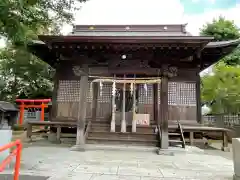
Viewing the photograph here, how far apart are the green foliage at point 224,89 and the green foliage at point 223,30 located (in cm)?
637

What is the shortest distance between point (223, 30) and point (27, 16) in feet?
62.5

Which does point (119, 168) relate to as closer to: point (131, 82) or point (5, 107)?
point (131, 82)

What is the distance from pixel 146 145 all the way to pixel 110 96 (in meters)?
2.84

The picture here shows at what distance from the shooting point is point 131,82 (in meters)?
7.57

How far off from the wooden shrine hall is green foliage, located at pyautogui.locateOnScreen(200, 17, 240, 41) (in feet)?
40.6

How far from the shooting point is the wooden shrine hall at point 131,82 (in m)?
6.52

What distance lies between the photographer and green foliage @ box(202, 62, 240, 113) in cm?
1255

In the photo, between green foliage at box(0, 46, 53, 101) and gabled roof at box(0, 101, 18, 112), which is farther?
green foliage at box(0, 46, 53, 101)

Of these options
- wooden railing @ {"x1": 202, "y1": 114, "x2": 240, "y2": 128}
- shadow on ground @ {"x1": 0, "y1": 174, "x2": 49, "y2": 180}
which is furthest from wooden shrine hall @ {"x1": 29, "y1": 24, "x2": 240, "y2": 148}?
wooden railing @ {"x1": 202, "y1": 114, "x2": 240, "y2": 128}

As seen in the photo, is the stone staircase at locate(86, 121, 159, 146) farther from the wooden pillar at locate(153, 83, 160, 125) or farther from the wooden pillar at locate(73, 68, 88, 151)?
the wooden pillar at locate(153, 83, 160, 125)

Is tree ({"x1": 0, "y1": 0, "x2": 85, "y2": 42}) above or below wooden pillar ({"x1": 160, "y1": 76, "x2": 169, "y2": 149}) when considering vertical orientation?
above

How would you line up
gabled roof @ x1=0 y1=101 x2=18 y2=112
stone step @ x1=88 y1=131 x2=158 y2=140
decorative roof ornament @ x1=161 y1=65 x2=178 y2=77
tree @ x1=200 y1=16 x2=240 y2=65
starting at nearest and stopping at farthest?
decorative roof ornament @ x1=161 y1=65 x2=178 y2=77 → stone step @ x1=88 y1=131 x2=158 y2=140 → gabled roof @ x1=0 y1=101 x2=18 y2=112 → tree @ x1=200 y1=16 x2=240 y2=65

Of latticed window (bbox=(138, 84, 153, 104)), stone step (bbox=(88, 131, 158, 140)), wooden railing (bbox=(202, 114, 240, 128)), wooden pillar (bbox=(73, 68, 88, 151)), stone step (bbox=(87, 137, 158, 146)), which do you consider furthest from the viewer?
wooden railing (bbox=(202, 114, 240, 128))

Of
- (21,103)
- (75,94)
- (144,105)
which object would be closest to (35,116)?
(21,103)
